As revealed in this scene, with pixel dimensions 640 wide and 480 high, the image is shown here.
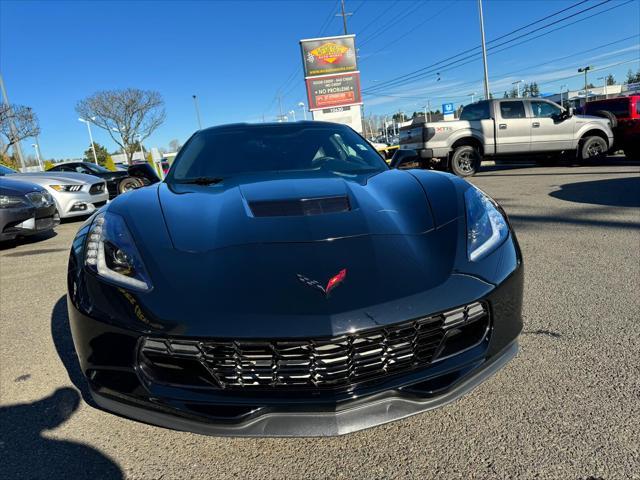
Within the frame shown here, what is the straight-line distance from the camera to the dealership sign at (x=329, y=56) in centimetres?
1964

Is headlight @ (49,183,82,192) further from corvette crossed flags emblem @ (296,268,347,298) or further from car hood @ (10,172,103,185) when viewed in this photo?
corvette crossed flags emblem @ (296,268,347,298)

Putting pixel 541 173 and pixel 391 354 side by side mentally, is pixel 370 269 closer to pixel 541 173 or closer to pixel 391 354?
pixel 391 354

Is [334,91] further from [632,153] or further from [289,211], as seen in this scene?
[289,211]

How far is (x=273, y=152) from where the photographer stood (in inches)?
113

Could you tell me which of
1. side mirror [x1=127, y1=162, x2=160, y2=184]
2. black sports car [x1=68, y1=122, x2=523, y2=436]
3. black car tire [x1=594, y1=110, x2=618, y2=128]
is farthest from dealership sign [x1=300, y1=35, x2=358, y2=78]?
black sports car [x1=68, y1=122, x2=523, y2=436]

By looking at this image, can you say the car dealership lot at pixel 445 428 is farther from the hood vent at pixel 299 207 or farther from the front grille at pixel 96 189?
the front grille at pixel 96 189

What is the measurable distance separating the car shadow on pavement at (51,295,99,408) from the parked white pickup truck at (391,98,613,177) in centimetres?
981

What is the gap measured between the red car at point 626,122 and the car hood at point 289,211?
1243cm

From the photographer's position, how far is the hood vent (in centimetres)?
183

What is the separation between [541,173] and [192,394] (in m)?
11.5

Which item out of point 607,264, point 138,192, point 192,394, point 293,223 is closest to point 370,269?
point 293,223

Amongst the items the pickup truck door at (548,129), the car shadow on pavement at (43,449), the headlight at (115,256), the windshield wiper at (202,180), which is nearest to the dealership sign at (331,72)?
the pickup truck door at (548,129)

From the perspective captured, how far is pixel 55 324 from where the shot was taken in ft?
10.0

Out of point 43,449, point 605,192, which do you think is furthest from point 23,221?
point 605,192
